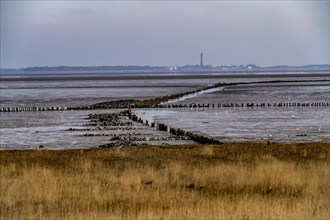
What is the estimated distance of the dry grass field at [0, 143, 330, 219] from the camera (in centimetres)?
1330

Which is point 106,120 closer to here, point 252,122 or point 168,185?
point 252,122

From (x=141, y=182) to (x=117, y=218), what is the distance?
5.13 metres

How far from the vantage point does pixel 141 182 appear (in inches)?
699

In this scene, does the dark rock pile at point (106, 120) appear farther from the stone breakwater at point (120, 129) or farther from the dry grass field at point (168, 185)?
the dry grass field at point (168, 185)

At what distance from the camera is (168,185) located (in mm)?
17312

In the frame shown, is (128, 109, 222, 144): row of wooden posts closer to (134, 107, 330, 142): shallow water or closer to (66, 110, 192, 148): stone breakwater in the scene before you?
(66, 110, 192, 148): stone breakwater

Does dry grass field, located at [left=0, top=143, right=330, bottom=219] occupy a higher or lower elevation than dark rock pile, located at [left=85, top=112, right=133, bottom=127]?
higher

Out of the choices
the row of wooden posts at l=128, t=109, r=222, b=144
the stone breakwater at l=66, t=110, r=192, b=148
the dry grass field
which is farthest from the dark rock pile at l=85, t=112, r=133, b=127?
the dry grass field

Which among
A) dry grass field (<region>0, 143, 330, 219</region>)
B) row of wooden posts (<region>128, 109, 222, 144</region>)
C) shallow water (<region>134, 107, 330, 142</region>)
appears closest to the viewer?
dry grass field (<region>0, 143, 330, 219</region>)

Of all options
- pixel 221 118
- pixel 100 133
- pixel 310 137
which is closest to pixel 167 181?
pixel 310 137

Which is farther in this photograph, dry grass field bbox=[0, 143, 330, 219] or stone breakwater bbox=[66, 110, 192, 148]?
stone breakwater bbox=[66, 110, 192, 148]

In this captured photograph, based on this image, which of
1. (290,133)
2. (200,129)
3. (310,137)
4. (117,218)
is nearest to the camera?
(117,218)

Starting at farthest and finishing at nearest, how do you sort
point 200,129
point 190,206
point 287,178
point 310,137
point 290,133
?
point 200,129, point 290,133, point 310,137, point 287,178, point 190,206

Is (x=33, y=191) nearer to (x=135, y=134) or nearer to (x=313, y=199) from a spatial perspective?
(x=313, y=199)
